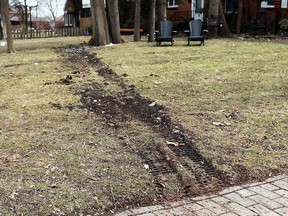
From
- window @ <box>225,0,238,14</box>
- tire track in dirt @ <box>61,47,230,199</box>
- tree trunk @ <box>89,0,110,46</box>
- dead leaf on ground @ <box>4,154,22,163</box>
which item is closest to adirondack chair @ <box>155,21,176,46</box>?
tree trunk @ <box>89,0,110,46</box>

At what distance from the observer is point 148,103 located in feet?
22.8

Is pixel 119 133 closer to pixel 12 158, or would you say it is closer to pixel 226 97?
pixel 12 158

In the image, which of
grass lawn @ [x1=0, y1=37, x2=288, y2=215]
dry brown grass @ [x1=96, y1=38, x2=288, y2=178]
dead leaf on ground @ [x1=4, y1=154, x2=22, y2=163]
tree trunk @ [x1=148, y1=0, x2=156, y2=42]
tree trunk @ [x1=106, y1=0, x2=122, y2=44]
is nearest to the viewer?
grass lawn @ [x1=0, y1=37, x2=288, y2=215]

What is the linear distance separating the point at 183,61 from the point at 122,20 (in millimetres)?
22235

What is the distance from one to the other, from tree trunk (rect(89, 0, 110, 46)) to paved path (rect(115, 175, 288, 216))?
1332 centimetres

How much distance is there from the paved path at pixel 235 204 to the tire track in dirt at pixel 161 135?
194 mm

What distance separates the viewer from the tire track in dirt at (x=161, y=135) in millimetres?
4316

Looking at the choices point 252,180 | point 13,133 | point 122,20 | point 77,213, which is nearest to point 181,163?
point 252,180

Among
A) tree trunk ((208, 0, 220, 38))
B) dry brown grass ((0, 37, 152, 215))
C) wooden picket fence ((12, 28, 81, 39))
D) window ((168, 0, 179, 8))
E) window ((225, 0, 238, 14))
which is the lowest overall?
dry brown grass ((0, 37, 152, 215))

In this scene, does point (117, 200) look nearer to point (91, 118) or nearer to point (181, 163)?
point (181, 163)

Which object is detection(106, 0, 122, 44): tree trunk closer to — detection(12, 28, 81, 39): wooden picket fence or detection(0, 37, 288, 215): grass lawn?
detection(0, 37, 288, 215): grass lawn

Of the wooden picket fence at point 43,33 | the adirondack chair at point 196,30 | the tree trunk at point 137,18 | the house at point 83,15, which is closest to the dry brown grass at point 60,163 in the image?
the adirondack chair at point 196,30

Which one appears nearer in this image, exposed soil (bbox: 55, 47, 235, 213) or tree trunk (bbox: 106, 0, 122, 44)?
exposed soil (bbox: 55, 47, 235, 213)

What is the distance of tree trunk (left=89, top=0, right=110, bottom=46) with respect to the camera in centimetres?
1641
